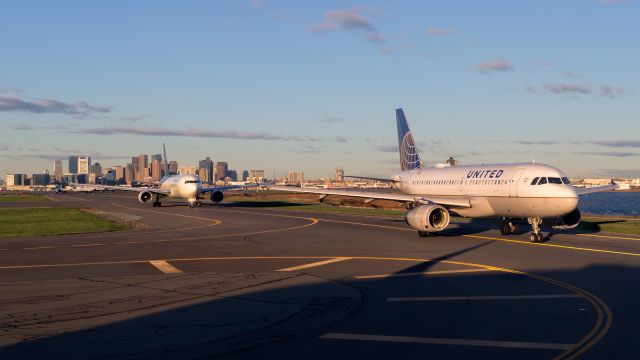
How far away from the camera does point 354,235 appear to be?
36.0 m

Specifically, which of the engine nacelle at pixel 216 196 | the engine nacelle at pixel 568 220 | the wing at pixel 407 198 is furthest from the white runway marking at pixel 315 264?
the engine nacelle at pixel 216 196

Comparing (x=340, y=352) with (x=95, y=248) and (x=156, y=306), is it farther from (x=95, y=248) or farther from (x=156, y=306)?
(x=95, y=248)

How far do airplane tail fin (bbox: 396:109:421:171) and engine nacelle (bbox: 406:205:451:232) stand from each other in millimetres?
17530

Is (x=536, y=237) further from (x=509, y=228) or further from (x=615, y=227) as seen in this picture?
(x=615, y=227)

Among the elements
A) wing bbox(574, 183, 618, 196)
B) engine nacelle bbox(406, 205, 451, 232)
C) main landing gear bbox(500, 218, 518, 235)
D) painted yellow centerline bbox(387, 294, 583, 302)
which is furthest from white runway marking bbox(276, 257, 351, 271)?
wing bbox(574, 183, 618, 196)

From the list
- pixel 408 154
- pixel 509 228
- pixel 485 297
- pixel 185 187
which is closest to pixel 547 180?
pixel 509 228

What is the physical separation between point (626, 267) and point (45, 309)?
19.0 m

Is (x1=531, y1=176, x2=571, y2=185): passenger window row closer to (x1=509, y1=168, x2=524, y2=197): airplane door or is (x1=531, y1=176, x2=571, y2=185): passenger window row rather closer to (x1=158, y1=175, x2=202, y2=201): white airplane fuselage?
(x1=509, y1=168, x2=524, y2=197): airplane door

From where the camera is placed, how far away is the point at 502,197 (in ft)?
111

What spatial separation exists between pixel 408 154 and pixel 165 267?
33.8 metres

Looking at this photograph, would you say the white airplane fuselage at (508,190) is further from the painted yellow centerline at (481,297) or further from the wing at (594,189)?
the painted yellow centerline at (481,297)

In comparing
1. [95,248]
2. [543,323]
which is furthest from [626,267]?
[95,248]

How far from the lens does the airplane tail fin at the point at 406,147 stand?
52.3 m

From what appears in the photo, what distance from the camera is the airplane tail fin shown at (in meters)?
52.3
